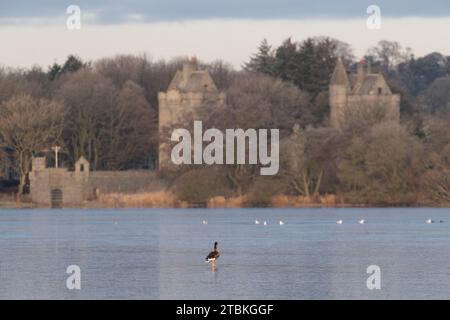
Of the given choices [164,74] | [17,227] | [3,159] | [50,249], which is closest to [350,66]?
[164,74]

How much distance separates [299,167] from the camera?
88000mm

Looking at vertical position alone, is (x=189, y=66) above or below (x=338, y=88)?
above

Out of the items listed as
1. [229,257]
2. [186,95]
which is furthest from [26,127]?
[229,257]

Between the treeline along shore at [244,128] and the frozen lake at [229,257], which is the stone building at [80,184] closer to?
the treeline along shore at [244,128]

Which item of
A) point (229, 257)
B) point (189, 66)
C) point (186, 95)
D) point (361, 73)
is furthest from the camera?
point (361, 73)

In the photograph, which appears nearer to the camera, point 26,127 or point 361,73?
point 26,127

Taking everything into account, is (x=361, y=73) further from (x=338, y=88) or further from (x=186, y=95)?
(x=186, y=95)

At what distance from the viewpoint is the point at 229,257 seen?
46625mm

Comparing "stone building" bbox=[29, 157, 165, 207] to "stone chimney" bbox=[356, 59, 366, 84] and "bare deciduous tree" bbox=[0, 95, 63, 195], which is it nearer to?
"bare deciduous tree" bbox=[0, 95, 63, 195]

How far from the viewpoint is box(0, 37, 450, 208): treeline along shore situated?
3406 inches

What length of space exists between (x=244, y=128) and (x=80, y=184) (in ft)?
37.1

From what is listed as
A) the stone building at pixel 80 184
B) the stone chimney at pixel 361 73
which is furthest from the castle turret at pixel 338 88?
the stone building at pixel 80 184

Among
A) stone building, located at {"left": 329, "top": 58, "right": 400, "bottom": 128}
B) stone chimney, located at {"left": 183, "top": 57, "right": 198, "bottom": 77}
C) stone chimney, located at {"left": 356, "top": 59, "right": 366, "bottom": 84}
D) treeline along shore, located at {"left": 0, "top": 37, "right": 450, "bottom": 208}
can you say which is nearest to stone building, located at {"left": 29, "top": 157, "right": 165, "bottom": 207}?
treeline along shore, located at {"left": 0, "top": 37, "right": 450, "bottom": 208}

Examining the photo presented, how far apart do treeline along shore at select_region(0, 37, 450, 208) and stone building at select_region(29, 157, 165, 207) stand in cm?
70
